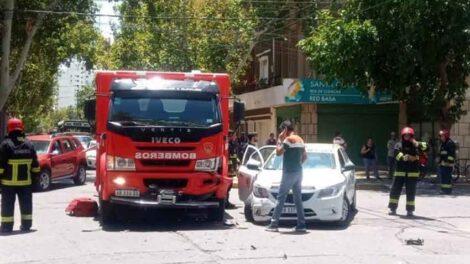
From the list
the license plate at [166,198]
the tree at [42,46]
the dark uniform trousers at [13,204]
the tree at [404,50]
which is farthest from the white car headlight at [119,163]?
the tree at [42,46]

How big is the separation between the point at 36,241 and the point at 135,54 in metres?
32.2

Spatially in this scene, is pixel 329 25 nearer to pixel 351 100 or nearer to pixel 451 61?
pixel 451 61

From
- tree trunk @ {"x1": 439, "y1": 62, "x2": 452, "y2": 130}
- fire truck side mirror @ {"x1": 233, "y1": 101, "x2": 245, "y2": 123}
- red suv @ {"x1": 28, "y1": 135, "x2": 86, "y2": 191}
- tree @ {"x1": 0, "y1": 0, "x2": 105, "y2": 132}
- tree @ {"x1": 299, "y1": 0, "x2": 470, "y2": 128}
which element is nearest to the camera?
fire truck side mirror @ {"x1": 233, "y1": 101, "x2": 245, "y2": 123}

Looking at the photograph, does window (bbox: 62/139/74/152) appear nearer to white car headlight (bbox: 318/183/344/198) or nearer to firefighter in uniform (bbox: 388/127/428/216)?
firefighter in uniform (bbox: 388/127/428/216)

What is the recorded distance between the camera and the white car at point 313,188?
500 inches

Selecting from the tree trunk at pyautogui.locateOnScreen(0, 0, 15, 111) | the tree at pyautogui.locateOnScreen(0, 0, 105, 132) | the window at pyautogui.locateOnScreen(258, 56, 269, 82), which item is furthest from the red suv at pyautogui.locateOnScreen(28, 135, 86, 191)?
the window at pyautogui.locateOnScreen(258, 56, 269, 82)

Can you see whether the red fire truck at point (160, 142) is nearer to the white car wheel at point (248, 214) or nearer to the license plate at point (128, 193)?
the license plate at point (128, 193)

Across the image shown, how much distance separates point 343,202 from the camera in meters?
12.9

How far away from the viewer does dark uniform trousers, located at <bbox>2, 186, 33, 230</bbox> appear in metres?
12.2

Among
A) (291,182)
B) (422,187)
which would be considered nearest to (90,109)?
(291,182)

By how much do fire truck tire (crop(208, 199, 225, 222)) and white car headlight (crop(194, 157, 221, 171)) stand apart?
0.64 m

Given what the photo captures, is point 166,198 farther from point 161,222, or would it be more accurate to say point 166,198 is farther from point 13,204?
point 13,204

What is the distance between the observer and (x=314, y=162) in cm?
1405

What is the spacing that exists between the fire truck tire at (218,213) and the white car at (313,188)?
582mm
